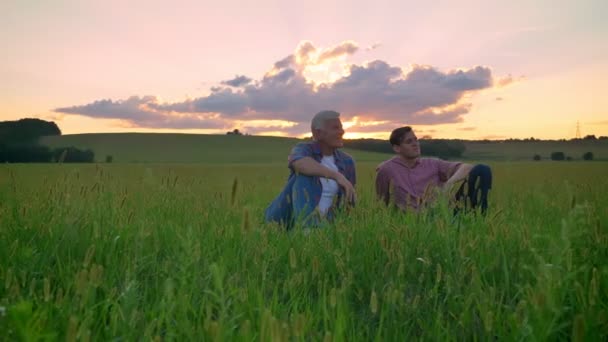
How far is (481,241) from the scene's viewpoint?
10.6 feet

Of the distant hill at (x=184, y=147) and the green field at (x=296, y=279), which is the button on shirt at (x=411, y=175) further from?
the distant hill at (x=184, y=147)

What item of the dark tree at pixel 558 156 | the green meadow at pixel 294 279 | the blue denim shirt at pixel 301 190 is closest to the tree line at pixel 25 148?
the blue denim shirt at pixel 301 190

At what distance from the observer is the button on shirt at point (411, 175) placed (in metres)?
6.15

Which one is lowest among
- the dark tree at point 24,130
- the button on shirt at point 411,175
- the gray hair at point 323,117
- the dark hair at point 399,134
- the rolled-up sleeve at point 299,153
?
the button on shirt at point 411,175

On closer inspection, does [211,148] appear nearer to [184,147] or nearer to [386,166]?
[184,147]

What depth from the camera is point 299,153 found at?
548 centimetres

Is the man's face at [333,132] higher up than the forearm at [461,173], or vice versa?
the man's face at [333,132]

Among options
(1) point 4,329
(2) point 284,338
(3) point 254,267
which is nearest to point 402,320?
(3) point 254,267

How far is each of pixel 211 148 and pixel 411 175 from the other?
43477 millimetres

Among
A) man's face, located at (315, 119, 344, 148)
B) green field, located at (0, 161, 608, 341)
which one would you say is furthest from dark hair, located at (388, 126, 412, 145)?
green field, located at (0, 161, 608, 341)

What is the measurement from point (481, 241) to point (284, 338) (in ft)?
7.88

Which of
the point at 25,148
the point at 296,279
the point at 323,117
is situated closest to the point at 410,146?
the point at 323,117

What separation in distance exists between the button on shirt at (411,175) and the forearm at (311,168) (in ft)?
4.05

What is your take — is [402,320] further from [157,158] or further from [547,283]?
[157,158]
